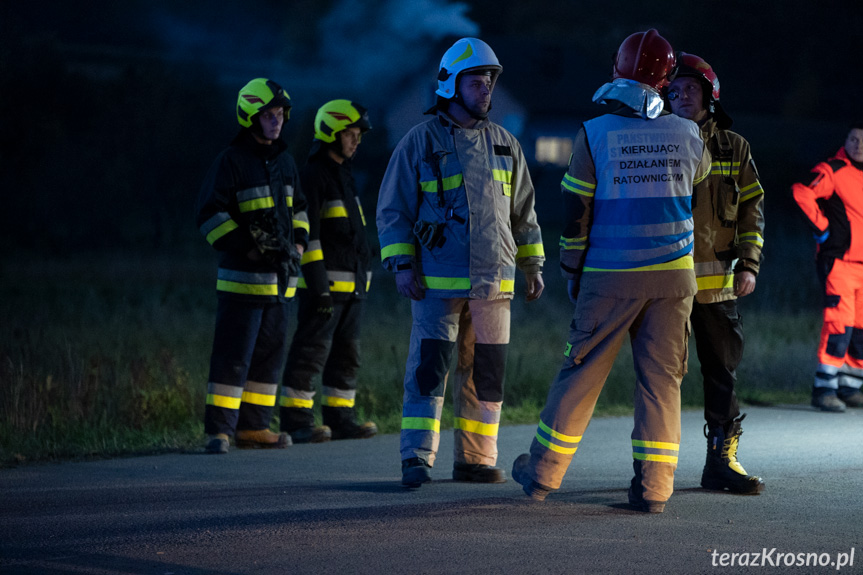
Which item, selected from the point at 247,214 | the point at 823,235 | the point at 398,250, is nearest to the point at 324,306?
the point at 247,214

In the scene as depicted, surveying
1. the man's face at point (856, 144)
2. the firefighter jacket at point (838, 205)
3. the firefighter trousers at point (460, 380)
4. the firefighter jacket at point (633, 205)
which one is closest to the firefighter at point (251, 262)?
the firefighter trousers at point (460, 380)

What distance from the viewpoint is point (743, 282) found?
6223 millimetres

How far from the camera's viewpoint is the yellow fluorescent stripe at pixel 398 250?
6309mm

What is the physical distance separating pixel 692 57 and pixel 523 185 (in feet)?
3.82

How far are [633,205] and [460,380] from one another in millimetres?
1589

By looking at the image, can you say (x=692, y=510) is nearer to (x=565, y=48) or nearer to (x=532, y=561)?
(x=532, y=561)

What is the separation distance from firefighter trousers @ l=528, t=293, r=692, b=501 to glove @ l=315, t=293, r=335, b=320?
9.49 ft

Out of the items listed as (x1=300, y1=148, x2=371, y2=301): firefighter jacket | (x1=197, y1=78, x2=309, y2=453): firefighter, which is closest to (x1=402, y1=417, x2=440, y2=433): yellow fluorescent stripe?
(x1=197, y1=78, x2=309, y2=453): firefighter

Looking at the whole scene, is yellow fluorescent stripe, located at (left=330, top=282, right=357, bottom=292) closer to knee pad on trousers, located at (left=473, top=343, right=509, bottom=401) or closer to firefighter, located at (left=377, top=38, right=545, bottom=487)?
firefighter, located at (left=377, top=38, right=545, bottom=487)

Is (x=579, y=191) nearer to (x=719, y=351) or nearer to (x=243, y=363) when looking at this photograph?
(x=719, y=351)

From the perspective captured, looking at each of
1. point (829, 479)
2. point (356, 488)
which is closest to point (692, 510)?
point (829, 479)

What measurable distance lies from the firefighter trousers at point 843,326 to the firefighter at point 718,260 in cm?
394

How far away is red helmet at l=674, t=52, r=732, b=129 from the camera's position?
20.3 ft

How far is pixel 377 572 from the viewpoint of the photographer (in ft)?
14.8
